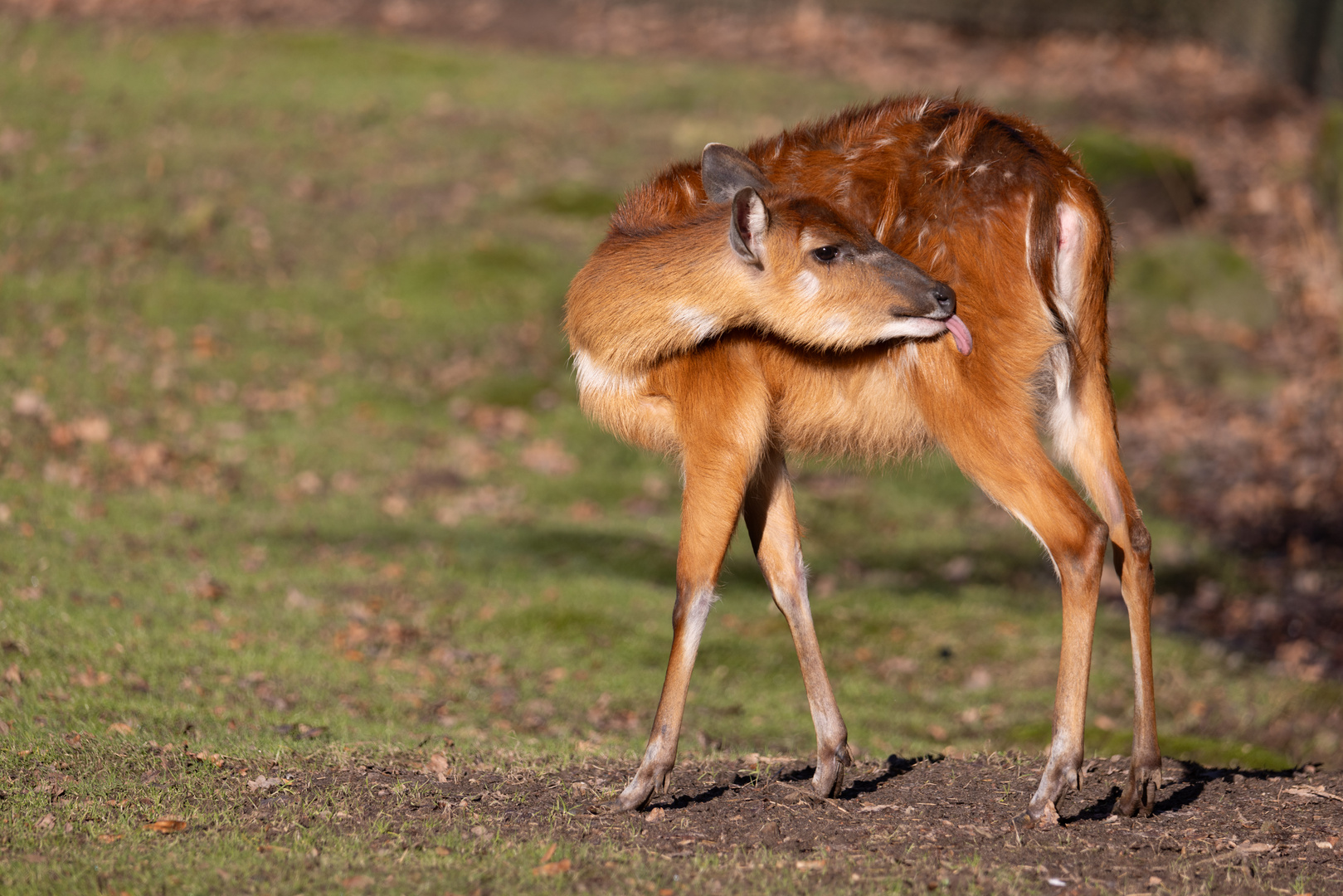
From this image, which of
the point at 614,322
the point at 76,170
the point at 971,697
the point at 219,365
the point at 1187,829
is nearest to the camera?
the point at 1187,829

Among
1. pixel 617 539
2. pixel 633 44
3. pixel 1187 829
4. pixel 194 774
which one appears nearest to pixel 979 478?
pixel 1187 829

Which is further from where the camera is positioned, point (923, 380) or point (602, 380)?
point (602, 380)

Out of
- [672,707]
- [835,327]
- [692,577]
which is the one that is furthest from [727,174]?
[672,707]

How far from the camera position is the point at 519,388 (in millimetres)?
12938

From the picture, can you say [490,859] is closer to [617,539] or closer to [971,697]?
[971,697]

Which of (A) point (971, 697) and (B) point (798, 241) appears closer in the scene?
(B) point (798, 241)

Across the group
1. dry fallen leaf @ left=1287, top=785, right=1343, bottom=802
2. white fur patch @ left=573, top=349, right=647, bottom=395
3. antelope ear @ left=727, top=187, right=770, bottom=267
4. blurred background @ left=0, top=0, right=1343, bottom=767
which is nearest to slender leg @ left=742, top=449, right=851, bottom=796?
white fur patch @ left=573, top=349, right=647, bottom=395

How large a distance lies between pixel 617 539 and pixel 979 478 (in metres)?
5.81

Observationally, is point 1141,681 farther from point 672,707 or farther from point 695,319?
point 695,319

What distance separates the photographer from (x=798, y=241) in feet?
15.8

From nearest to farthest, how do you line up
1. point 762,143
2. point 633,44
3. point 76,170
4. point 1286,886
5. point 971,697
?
point 1286,886
point 762,143
point 971,697
point 76,170
point 633,44

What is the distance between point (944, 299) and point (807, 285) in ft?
1.57

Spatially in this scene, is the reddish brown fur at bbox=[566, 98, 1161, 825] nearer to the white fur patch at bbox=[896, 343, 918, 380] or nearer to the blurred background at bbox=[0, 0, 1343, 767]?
the white fur patch at bbox=[896, 343, 918, 380]

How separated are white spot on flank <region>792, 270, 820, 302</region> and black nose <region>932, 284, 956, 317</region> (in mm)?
409
